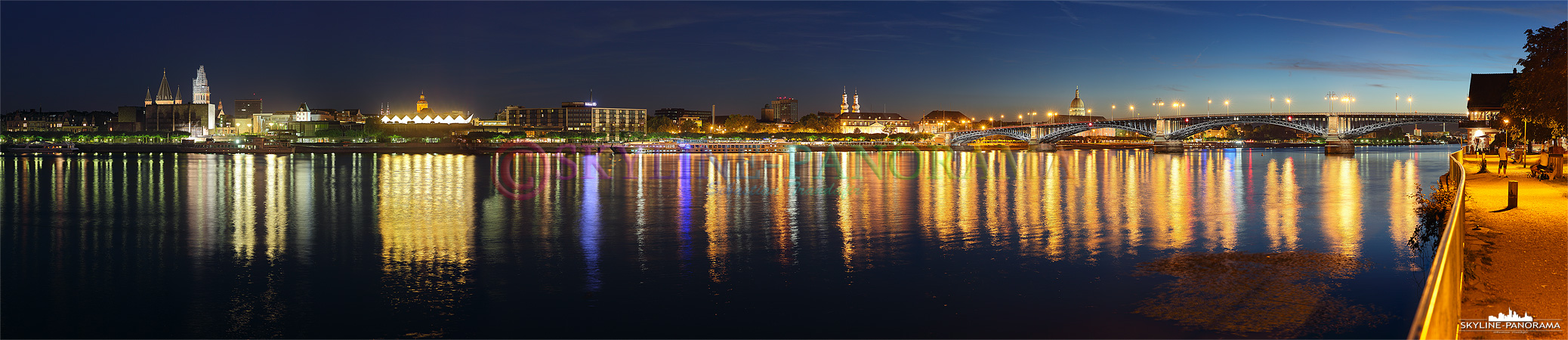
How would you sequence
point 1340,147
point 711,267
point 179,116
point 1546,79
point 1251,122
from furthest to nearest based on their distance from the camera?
1. point 179,116
2. point 1251,122
3. point 1340,147
4. point 1546,79
5. point 711,267

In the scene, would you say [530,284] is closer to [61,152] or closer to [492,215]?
[492,215]

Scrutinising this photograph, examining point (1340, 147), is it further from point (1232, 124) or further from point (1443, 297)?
point (1443, 297)

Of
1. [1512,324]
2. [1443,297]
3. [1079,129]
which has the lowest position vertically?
[1512,324]

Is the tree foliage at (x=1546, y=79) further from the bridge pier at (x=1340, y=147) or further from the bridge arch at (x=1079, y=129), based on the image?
the bridge arch at (x=1079, y=129)

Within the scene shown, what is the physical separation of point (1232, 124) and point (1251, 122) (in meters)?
7.39

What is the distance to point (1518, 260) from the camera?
12.2 meters

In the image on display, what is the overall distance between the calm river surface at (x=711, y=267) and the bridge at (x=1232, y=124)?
3650 inches

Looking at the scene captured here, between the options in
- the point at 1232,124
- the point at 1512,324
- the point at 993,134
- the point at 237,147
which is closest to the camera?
the point at 1512,324

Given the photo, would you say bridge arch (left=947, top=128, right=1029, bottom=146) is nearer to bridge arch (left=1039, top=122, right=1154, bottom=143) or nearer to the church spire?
bridge arch (left=1039, top=122, right=1154, bottom=143)

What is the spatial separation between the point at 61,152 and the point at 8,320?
14198 cm

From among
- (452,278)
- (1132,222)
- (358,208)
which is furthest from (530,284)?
(358,208)

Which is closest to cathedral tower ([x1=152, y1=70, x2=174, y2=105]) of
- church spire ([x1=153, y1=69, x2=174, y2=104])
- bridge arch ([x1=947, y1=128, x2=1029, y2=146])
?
church spire ([x1=153, y1=69, x2=174, y2=104])

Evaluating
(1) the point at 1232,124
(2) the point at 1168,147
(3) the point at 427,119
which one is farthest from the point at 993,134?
(3) the point at 427,119

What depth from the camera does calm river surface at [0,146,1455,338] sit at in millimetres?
11836
